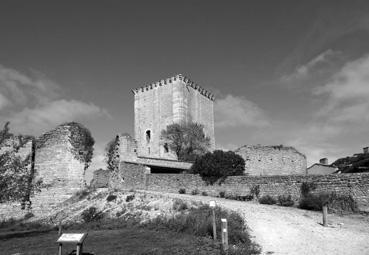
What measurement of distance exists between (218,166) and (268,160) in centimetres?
996

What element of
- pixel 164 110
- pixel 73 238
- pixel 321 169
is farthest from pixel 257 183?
pixel 164 110

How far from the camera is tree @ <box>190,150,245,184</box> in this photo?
21.4m

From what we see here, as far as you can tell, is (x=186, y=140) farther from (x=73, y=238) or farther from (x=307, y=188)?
(x=73, y=238)

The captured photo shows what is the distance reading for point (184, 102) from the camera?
140ft

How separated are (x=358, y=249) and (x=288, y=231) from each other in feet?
7.87

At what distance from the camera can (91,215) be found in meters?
16.6

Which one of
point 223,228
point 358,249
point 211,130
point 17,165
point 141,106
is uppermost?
point 141,106

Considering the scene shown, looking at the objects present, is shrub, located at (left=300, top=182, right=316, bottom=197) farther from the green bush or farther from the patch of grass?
the patch of grass

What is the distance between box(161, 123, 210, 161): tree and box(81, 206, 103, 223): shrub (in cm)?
2128

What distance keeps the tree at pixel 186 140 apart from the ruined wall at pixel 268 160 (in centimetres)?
874

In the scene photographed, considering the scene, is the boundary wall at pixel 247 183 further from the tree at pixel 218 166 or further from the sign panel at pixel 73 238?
the sign panel at pixel 73 238

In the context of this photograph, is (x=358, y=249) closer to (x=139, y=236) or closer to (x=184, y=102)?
(x=139, y=236)

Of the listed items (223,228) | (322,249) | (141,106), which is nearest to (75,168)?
(223,228)

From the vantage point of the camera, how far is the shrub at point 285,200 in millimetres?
17953
